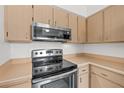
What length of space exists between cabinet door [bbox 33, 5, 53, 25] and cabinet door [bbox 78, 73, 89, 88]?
111cm

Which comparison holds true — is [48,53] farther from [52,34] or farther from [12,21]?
[12,21]

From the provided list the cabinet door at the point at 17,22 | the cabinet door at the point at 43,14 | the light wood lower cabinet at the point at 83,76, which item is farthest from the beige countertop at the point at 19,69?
the cabinet door at the point at 43,14

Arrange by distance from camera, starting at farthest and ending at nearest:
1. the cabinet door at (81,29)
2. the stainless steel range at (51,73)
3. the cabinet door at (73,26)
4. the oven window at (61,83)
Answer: the cabinet door at (81,29) → the cabinet door at (73,26) → the oven window at (61,83) → the stainless steel range at (51,73)

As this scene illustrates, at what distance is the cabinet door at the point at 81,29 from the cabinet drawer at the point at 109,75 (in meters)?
0.84

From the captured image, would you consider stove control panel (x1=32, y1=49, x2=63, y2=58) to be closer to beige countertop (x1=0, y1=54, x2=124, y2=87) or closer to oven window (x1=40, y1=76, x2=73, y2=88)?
beige countertop (x1=0, y1=54, x2=124, y2=87)

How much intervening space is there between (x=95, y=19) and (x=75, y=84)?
1.44m

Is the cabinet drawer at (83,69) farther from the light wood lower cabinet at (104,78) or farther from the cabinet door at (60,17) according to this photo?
the cabinet door at (60,17)

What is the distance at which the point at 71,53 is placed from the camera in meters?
2.65

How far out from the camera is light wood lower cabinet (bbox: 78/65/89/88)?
177 cm

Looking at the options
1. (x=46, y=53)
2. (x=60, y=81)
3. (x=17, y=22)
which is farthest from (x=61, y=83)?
(x=17, y=22)

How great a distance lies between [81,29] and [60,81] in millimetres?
1460

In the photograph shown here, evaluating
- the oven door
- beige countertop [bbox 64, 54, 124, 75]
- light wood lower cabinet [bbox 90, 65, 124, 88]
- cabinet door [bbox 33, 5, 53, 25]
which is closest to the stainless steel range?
the oven door

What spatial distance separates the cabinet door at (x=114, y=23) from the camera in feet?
5.40
